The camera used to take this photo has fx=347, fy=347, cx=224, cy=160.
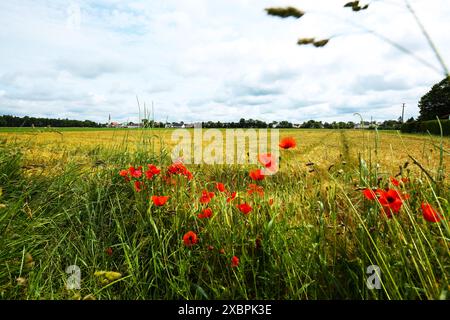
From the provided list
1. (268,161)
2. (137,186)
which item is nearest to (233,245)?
(268,161)

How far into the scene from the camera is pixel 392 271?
155 centimetres

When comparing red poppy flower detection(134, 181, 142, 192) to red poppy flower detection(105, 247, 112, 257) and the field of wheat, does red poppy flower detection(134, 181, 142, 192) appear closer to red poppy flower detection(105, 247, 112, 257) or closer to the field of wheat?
the field of wheat

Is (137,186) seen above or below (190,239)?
above

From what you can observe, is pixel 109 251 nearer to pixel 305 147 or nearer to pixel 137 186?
pixel 137 186

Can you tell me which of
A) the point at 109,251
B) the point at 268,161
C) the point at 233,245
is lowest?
the point at 109,251

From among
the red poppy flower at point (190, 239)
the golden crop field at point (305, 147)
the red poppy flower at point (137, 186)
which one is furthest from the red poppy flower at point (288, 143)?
the red poppy flower at point (137, 186)

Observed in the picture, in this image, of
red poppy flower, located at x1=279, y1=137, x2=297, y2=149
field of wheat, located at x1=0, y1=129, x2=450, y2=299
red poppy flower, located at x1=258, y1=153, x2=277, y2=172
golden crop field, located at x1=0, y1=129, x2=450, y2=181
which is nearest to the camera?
field of wheat, located at x1=0, y1=129, x2=450, y2=299

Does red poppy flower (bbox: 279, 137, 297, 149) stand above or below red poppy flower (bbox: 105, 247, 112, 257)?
above

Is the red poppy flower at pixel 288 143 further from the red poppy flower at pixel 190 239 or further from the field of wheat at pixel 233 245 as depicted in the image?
the red poppy flower at pixel 190 239

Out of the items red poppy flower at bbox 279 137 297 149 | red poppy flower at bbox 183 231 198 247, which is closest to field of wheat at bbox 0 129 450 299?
red poppy flower at bbox 183 231 198 247
